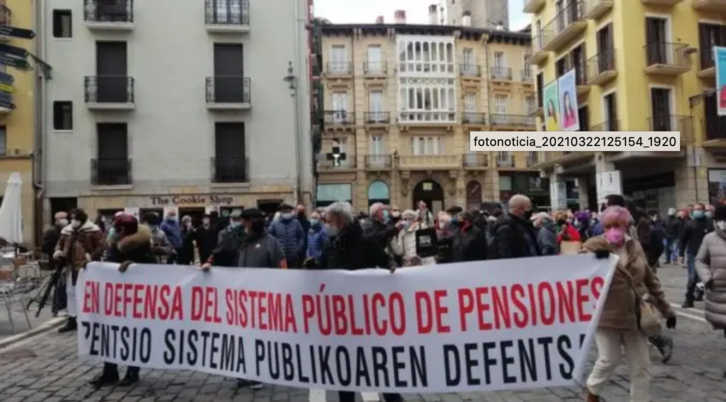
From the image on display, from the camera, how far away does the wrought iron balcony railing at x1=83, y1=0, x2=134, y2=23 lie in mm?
27906

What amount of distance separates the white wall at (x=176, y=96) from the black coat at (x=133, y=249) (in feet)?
70.9

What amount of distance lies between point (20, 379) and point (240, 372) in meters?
3.19

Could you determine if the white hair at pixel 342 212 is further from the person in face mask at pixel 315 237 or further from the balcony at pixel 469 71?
the balcony at pixel 469 71

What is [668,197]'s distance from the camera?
28234 millimetres

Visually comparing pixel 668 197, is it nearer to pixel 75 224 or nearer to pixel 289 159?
pixel 289 159

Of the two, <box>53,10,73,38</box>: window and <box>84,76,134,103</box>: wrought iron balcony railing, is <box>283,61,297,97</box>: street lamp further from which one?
<box>53,10,73,38</box>: window

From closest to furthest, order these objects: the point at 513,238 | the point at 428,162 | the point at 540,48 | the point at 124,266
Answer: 1. the point at 124,266
2. the point at 513,238
3. the point at 540,48
4. the point at 428,162

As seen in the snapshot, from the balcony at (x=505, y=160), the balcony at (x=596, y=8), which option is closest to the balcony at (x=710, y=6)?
the balcony at (x=596, y=8)

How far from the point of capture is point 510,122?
52438mm

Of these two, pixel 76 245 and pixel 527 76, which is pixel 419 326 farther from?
pixel 527 76

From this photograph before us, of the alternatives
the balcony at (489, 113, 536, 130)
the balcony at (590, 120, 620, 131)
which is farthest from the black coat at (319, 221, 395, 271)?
the balcony at (489, 113, 536, 130)

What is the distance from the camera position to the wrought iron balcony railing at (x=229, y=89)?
2839 centimetres

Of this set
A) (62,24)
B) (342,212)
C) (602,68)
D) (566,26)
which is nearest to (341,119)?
(566,26)

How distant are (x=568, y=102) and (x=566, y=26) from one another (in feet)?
19.0
